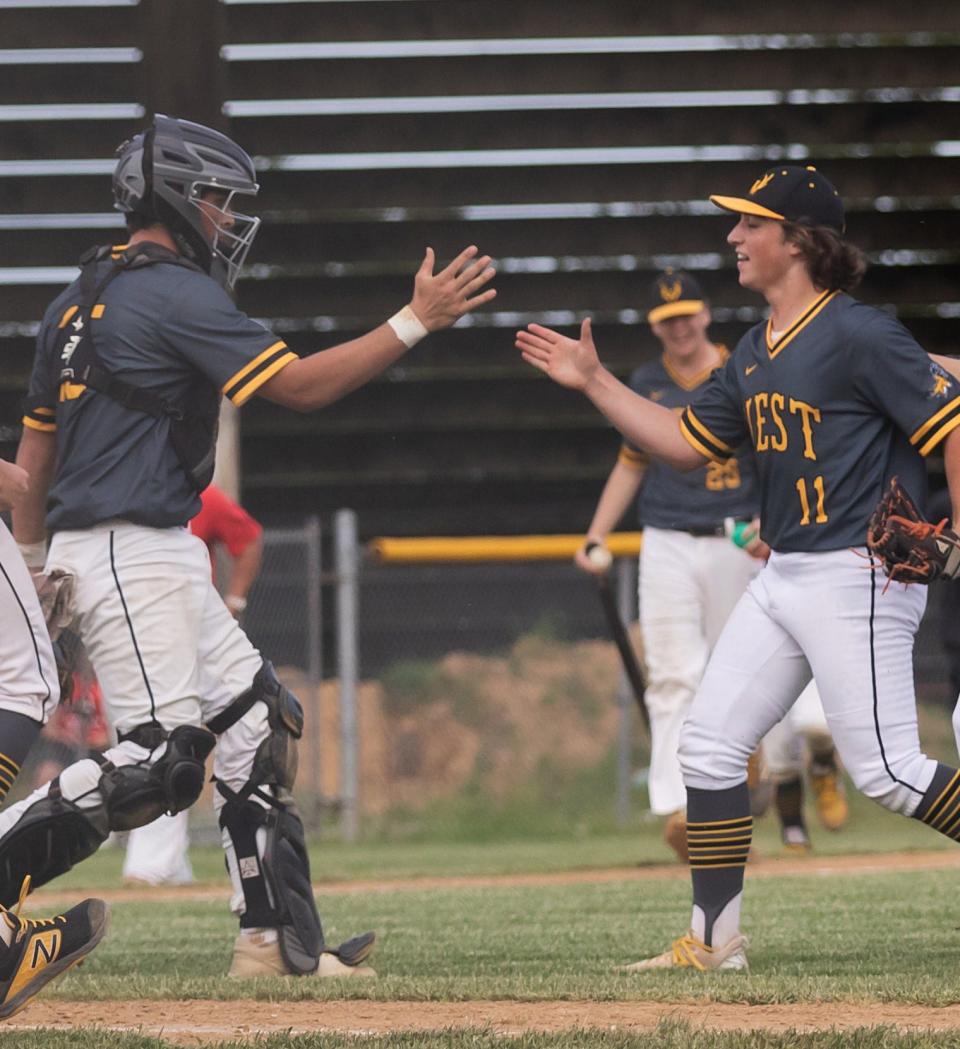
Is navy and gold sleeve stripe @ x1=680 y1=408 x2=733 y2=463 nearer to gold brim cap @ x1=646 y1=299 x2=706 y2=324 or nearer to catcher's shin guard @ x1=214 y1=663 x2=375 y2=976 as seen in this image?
catcher's shin guard @ x1=214 y1=663 x2=375 y2=976

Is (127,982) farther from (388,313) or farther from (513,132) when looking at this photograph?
(388,313)

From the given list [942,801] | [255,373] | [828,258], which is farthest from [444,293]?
[942,801]

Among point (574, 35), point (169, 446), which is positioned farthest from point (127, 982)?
point (574, 35)

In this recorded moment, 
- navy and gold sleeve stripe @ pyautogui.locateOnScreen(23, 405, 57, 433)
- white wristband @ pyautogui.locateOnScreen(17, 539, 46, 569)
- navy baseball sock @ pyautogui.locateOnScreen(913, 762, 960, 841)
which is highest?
navy and gold sleeve stripe @ pyautogui.locateOnScreen(23, 405, 57, 433)

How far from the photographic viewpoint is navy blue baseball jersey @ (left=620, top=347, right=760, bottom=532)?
28.0 feet

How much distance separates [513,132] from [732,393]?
8.16m

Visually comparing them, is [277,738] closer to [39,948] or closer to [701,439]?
[39,948]

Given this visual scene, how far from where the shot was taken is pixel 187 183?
16.8 ft

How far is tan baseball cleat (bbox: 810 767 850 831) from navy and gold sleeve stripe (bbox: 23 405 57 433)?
6.62 m

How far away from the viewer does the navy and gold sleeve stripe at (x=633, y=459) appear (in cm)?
841

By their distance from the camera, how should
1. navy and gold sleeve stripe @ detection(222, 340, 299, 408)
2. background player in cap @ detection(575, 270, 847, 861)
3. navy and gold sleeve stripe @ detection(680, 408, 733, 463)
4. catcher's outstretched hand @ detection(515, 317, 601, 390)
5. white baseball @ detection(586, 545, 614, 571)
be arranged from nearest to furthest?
1. navy and gold sleeve stripe @ detection(222, 340, 299, 408)
2. catcher's outstretched hand @ detection(515, 317, 601, 390)
3. navy and gold sleeve stripe @ detection(680, 408, 733, 463)
4. white baseball @ detection(586, 545, 614, 571)
5. background player in cap @ detection(575, 270, 847, 861)

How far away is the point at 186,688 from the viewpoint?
16.2 feet

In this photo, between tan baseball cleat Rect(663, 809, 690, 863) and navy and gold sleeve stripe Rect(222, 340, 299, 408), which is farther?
tan baseball cleat Rect(663, 809, 690, 863)

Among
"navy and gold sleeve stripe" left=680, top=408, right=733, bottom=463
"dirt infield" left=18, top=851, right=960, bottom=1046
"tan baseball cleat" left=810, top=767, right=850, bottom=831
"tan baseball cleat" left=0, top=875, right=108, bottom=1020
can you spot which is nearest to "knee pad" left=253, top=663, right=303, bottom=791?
"dirt infield" left=18, top=851, right=960, bottom=1046
